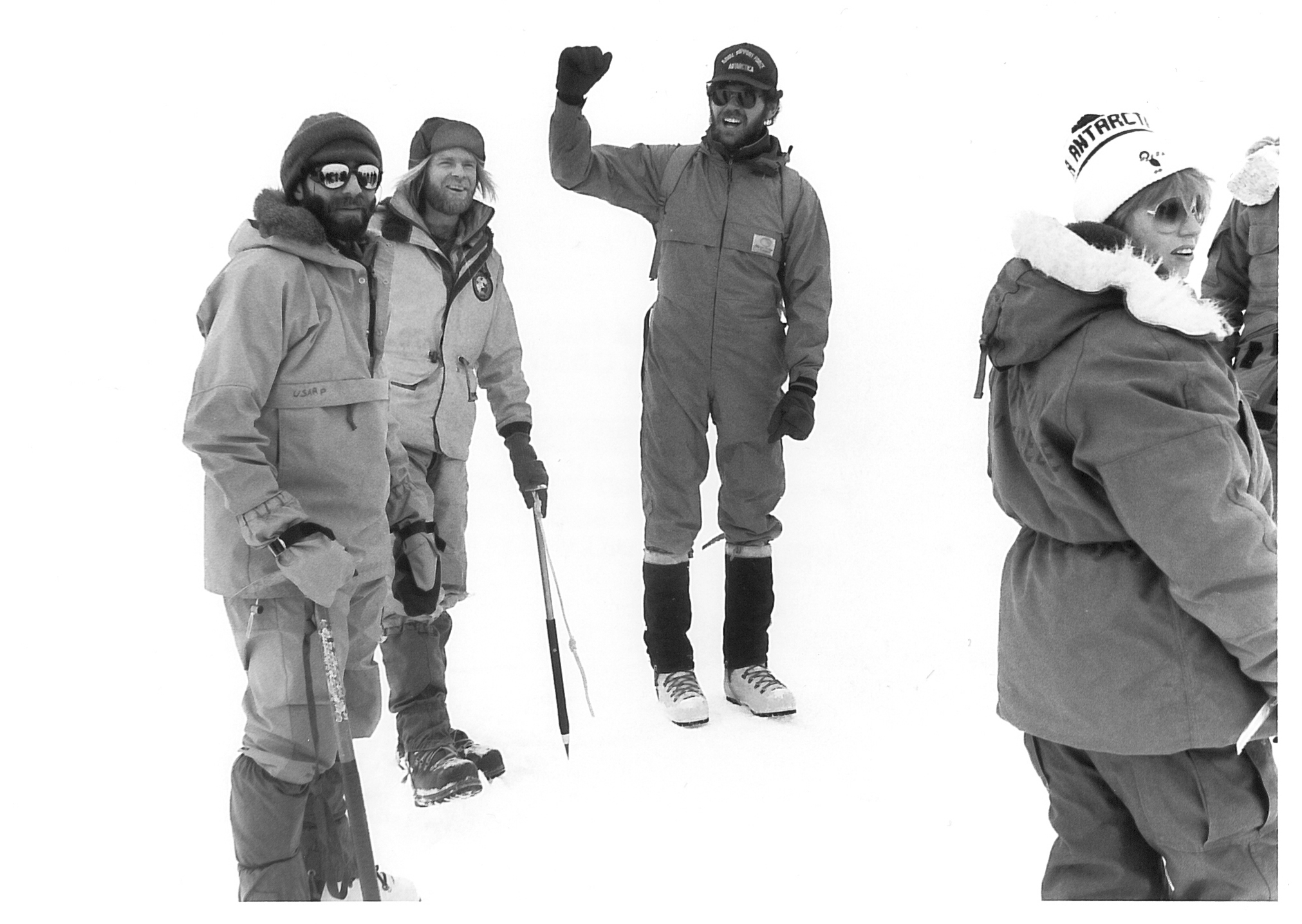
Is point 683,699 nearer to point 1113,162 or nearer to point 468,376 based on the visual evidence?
point 468,376

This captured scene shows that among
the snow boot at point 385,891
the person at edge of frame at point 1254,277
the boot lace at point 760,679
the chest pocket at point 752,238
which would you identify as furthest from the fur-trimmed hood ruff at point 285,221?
the person at edge of frame at point 1254,277

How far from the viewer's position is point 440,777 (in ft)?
10.5

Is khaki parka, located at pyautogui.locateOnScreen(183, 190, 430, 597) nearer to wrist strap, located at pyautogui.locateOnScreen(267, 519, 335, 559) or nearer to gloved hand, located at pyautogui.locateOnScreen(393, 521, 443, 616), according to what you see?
wrist strap, located at pyautogui.locateOnScreen(267, 519, 335, 559)

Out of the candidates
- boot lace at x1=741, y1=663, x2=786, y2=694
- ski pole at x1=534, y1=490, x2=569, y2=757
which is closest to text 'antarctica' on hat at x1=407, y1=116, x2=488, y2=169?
ski pole at x1=534, y1=490, x2=569, y2=757

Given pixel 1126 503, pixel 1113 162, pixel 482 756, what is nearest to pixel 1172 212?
pixel 1113 162

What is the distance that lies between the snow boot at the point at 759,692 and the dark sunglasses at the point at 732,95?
1660 mm

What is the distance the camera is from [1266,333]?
339 cm

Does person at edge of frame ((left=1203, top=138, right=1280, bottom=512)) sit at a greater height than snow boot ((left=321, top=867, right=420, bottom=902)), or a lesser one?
greater

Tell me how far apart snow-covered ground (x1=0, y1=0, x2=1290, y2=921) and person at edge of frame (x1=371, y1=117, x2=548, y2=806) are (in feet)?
0.59

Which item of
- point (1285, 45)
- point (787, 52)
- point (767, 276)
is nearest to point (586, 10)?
point (787, 52)

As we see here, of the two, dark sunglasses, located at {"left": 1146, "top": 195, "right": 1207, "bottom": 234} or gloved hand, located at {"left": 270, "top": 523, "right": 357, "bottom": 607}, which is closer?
dark sunglasses, located at {"left": 1146, "top": 195, "right": 1207, "bottom": 234}

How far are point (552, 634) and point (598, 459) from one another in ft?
3.87

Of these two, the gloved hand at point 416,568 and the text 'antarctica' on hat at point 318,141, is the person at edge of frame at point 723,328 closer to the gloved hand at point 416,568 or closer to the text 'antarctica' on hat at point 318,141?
the gloved hand at point 416,568

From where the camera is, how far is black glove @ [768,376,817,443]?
358cm
